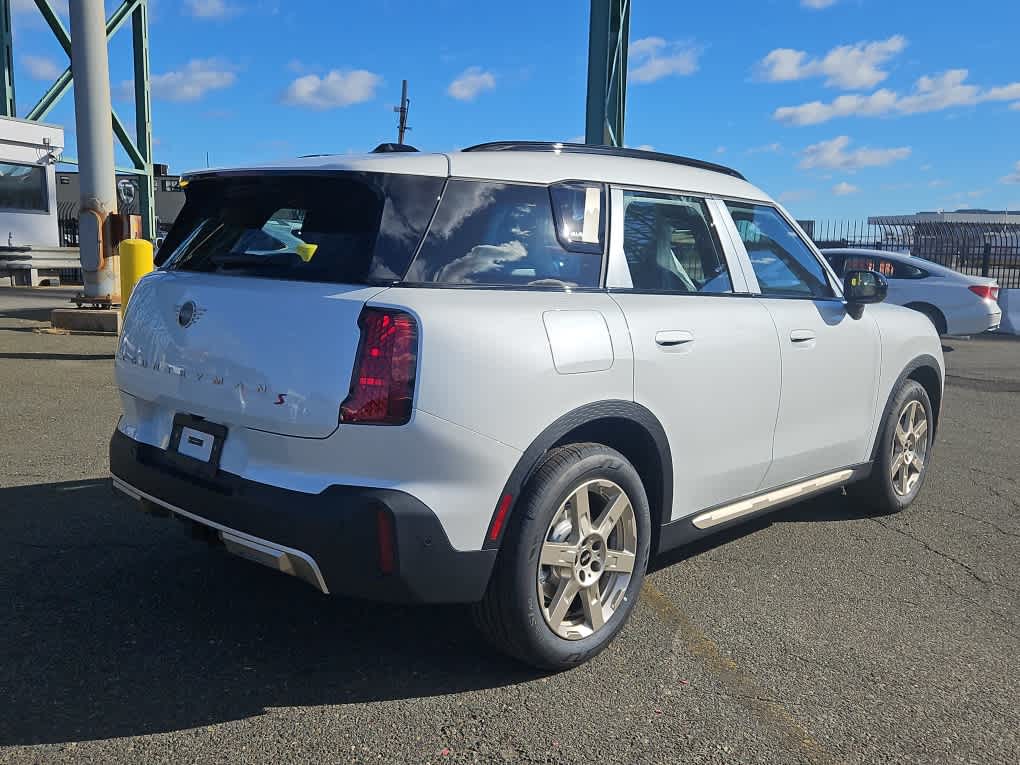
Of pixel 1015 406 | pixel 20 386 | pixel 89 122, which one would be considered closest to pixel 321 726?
pixel 20 386

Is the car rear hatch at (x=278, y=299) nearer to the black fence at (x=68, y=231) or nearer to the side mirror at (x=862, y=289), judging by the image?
the side mirror at (x=862, y=289)

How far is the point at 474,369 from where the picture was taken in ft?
9.54

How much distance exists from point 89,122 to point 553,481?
37.8ft

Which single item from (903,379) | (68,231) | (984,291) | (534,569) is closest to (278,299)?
(534,569)

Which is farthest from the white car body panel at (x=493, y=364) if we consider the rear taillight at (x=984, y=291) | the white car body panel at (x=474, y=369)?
the rear taillight at (x=984, y=291)

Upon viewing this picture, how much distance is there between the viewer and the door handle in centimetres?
353

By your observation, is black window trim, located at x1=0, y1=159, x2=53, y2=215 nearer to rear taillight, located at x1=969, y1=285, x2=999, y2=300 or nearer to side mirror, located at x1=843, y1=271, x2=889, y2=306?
rear taillight, located at x1=969, y1=285, x2=999, y2=300

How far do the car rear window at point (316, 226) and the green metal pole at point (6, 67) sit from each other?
26906 millimetres

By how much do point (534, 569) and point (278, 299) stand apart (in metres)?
1.21

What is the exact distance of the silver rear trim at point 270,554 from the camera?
9.49 ft

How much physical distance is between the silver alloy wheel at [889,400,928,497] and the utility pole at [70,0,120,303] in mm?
10726

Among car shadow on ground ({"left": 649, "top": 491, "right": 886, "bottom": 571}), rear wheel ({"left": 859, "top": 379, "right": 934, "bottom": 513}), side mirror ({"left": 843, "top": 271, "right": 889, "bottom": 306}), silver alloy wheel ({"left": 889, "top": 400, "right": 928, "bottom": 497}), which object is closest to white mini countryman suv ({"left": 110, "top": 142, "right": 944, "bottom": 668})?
car shadow on ground ({"left": 649, "top": 491, "right": 886, "bottom": 571})

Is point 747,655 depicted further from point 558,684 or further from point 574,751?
point 574,751

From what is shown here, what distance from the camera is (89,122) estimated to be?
12391mm
